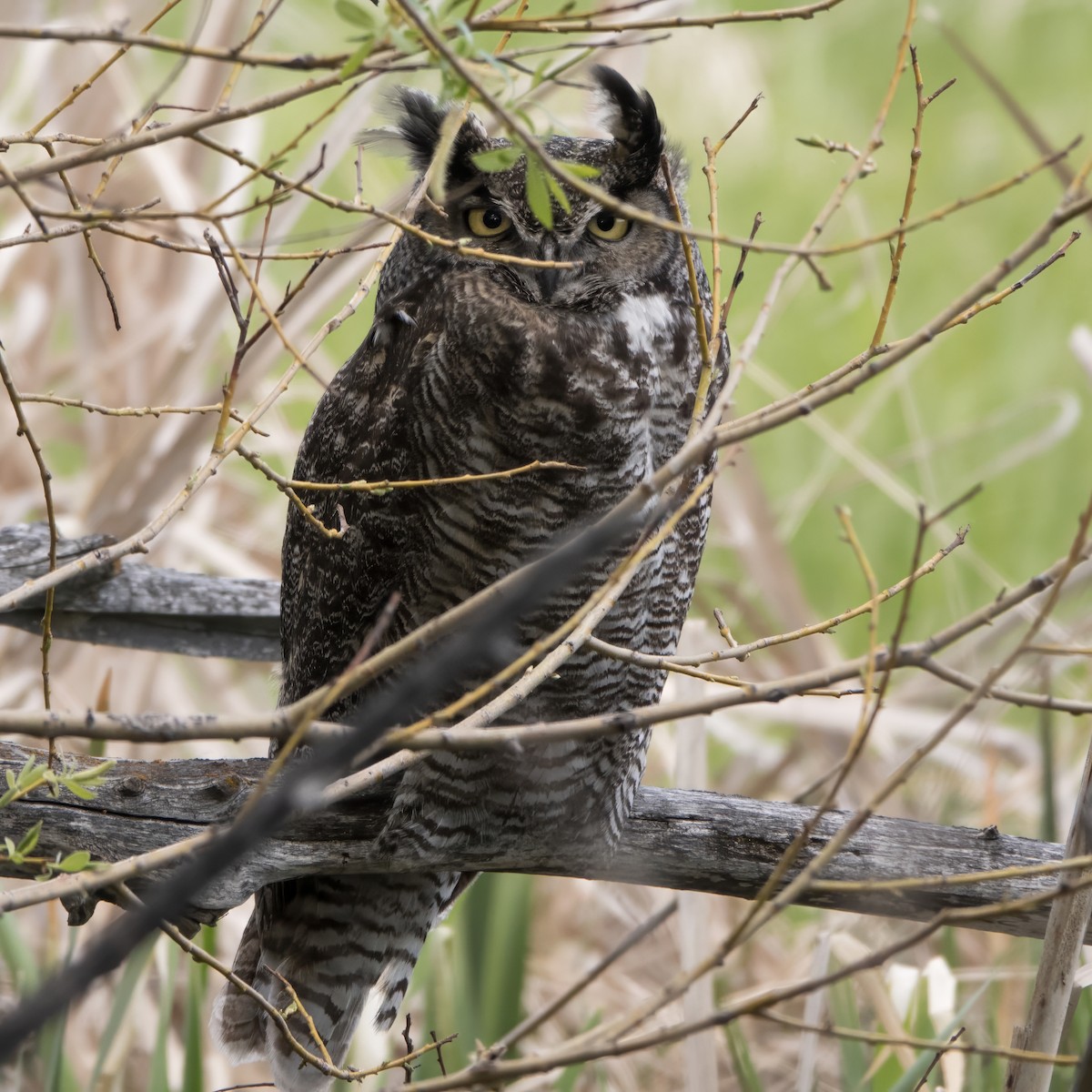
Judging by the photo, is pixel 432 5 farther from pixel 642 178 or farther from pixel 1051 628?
pixel 1051 628

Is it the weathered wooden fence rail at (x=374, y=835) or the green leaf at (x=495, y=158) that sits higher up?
the green leaf at (x=495, y=158)

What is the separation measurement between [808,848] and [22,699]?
66.3 inches

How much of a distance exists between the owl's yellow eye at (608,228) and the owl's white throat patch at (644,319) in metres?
0.08

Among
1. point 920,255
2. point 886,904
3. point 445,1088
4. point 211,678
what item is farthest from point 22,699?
point 920,255

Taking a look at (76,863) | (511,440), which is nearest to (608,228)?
(511,440)

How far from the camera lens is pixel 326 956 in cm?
212

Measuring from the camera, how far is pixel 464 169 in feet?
5.79

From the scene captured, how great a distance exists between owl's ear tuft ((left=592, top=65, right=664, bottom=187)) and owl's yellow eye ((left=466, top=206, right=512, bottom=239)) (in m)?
0.17

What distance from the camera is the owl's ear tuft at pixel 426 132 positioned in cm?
173

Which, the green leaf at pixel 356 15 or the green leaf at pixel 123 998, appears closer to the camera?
the green leaf at pixel 356 15

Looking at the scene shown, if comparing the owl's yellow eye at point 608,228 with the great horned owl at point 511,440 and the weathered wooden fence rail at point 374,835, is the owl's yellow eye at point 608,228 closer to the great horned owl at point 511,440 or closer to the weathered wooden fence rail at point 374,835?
the great horned owl at point 511,440

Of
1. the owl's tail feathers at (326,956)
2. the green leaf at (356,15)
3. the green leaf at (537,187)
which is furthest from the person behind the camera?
the owl's tail feathers at (326,956)

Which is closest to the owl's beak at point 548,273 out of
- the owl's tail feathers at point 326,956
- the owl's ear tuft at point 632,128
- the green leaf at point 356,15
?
the owl's ear tuft at point 632,128

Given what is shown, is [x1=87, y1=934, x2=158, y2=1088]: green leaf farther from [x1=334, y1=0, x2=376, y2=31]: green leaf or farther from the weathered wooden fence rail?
[x1=334, y1=0, x2=376, y2=31]: green leaf
